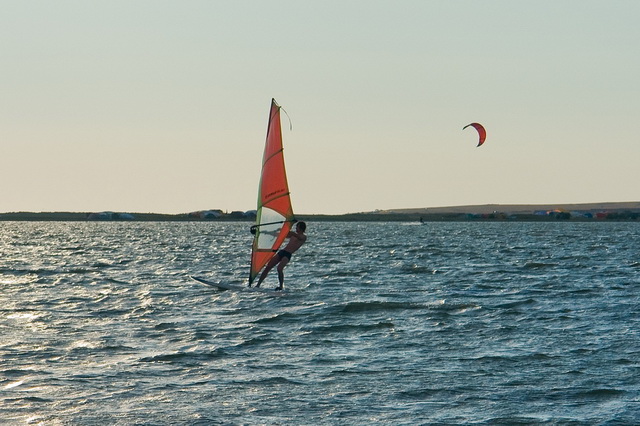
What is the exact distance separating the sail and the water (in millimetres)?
1599

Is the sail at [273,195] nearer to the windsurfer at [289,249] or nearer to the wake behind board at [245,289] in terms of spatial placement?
the windsurfer at [289,249]

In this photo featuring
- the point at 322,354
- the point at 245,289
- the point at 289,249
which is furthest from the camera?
the point at 245,289

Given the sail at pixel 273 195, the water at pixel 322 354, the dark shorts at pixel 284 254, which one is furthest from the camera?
the sail at pixel 273 195

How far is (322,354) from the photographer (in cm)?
1461

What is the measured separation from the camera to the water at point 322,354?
10.8 metres

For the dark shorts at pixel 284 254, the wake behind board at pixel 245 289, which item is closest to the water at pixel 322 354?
the wake behind board at pixel 245 289

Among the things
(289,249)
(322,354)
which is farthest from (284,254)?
(322,354)

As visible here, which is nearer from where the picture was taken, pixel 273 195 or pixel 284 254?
pixel 284 254

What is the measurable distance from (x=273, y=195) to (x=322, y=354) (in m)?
10.8

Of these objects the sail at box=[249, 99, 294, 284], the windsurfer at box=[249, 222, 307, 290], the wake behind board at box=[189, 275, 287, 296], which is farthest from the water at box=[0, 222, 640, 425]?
the sail at box=[249, 99, 294, 284]

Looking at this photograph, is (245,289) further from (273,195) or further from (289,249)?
(273,195)

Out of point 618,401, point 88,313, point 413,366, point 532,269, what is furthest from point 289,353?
point 532,269

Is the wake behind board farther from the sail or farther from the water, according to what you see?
the sail

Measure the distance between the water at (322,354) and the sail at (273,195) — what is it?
5.25ft
